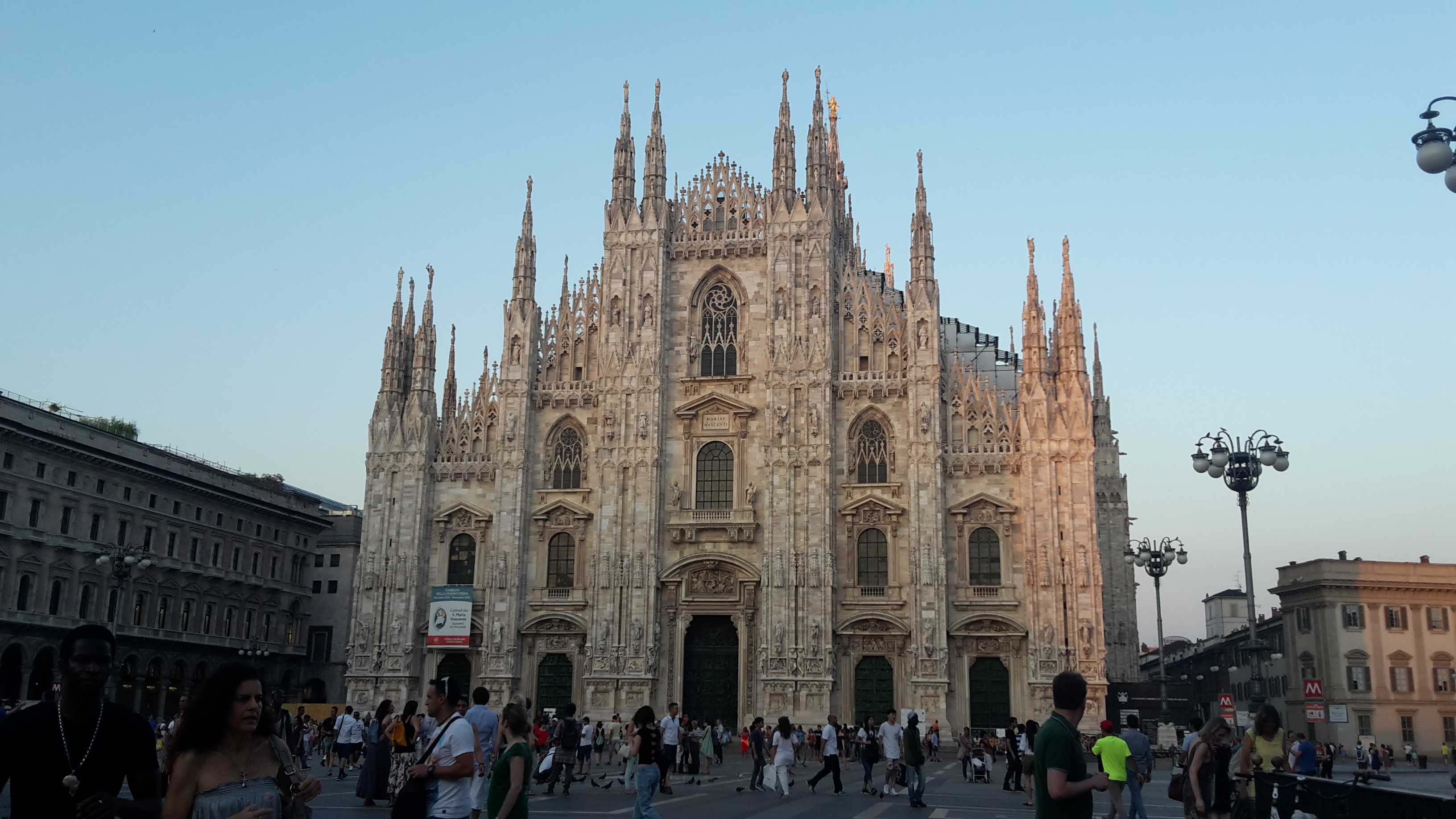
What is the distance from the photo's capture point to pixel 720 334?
44719mm

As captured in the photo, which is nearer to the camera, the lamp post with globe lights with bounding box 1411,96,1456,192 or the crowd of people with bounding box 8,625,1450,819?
the crowd of people with bounding box 8,625,1450,819

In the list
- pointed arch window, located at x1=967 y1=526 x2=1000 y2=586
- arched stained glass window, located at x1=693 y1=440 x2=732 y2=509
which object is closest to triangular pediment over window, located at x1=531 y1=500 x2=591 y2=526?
arched stained glass window, located at x1=693 y1=440 x2=732 y2=509

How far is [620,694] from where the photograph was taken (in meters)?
41.2

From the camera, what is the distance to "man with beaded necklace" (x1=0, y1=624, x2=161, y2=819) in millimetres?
5309

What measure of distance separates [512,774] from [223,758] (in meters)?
4.18

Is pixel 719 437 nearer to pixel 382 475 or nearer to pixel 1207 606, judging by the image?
pixel 382 475

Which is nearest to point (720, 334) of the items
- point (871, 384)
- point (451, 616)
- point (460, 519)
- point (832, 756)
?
point (871, 384)

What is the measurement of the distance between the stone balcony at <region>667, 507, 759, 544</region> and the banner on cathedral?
24.0 ft

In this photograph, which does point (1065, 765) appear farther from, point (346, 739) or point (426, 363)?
point (426, 363)

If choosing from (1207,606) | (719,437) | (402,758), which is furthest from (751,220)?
(1207,606)

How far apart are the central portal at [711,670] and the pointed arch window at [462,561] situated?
27.0 feet

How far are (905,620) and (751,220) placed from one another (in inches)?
598

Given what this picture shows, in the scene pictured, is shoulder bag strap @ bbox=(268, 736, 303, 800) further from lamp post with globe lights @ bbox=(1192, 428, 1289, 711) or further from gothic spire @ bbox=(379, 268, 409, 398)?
gothic spire @ bbox=(379, 268, 409, 398)

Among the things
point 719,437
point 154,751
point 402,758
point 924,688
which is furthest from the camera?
point 719,437
